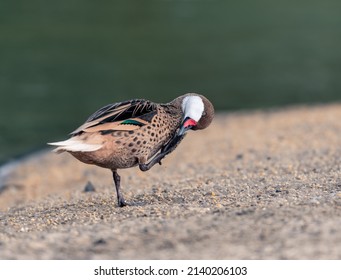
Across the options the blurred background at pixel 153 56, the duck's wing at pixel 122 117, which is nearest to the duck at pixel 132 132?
the duck's wing at pixel 122 117

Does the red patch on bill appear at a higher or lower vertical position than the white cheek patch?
lower

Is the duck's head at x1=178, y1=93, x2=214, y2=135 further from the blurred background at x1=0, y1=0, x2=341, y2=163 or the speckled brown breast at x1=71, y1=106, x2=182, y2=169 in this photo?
the blurred background at x1=0, y1=0, x2=341, y2=163

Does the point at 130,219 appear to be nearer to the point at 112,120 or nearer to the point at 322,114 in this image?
the point at 112,120

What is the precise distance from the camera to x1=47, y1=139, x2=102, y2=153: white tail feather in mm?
6156

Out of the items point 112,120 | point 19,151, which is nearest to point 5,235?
point 112,120

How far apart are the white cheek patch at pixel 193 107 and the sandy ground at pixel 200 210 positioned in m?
0.67

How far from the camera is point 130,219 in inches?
227

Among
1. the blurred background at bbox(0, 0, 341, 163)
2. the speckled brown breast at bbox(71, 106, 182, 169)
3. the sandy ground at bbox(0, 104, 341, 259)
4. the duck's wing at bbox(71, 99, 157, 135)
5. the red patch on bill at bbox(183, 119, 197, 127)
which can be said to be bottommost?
the sandy ground at bbox(0, 104, 341, 259)

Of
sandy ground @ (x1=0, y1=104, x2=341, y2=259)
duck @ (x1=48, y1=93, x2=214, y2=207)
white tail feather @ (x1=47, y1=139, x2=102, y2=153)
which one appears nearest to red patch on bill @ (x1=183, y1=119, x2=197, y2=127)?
duck @ (x1=48, y1=93, x2=214, y2=207)

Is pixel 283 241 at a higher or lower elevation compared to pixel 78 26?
lower

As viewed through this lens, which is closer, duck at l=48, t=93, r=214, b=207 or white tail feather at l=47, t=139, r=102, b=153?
white tail feather at l=47, t=139, r=102, b=153

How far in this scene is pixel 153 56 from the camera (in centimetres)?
2258

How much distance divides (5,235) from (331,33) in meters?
21.7

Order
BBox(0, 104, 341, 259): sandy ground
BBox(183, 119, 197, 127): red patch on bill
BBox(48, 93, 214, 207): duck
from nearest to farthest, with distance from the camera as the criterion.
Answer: BBox(0, 104, 341, 259): sandy ground, BBox(48, 93, 214, 207): duck, BBox(183, 119, 197, 127): red patch on bill
